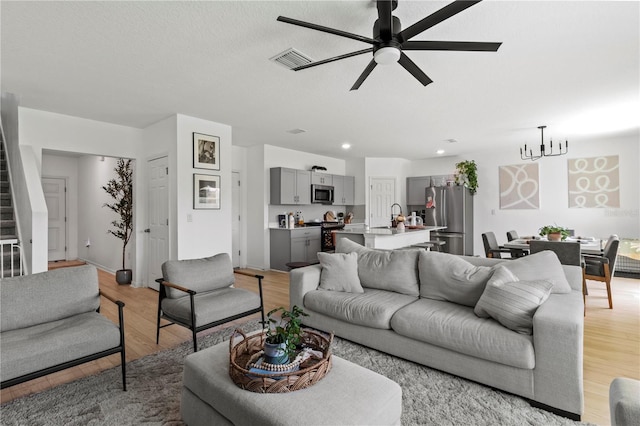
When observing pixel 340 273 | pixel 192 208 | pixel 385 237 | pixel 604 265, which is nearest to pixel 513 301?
pixel 340 273

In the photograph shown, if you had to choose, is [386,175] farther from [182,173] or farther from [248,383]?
[248,383]

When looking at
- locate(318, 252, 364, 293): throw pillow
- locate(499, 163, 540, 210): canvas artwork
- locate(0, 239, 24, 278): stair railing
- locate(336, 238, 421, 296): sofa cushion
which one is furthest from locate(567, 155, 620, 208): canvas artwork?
locate(0, 239, 24, 278): stair railing

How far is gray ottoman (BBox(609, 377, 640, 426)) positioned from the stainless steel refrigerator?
6.28 meters

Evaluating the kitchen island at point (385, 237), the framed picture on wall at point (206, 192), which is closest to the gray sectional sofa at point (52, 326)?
the framed picture on wall at point (206, 192)

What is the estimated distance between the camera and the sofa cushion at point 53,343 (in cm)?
183

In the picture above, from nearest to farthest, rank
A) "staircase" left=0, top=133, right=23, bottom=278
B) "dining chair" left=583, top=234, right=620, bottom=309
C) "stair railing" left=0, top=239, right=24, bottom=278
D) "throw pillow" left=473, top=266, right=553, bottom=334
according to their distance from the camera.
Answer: "throw pillow" left=473, top=266, right=553, bottom=334, "stair railing" left=0, top=239, right=24, bottom=278, "staircase" left=0, top=133, right=23, bottom=278, "dining chair" left=583, top=234, right=620, bottom=309

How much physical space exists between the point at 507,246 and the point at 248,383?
4248 millimetres

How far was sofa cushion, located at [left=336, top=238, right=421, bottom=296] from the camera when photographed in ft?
9.92

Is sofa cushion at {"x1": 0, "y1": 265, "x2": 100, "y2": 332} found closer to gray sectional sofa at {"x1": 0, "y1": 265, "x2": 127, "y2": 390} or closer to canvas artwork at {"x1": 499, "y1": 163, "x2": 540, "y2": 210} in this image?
Answer: gray sectional sofa at {"x1": 0, "y1": 265, "x2": 127, "y2": 390}

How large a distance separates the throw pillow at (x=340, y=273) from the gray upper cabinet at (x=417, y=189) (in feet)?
17.8

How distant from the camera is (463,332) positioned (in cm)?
221

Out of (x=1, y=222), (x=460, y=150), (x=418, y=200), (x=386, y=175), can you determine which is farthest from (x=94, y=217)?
(x=460, y=150)

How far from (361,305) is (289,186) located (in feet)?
13.8

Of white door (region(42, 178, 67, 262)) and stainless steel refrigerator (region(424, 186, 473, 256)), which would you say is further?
white door (region(42, 178, 67, 262))
